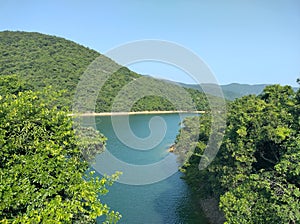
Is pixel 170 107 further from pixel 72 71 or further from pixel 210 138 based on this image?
pixel 210 138

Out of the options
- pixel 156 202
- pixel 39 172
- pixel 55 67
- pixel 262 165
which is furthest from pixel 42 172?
pixel 55 67

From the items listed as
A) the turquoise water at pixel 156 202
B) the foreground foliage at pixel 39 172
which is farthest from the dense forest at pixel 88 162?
the turquoise water at pixel 156 202

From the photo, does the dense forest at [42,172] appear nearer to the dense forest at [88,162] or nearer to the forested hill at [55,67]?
the dense forest at [88,162]

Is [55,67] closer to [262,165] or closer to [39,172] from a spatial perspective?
[262,165]

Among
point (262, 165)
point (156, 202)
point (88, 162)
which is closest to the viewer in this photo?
point (88, 162)

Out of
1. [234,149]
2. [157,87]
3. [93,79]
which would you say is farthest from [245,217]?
[157,87]

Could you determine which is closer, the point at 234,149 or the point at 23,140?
the point at 23,140
